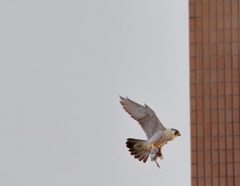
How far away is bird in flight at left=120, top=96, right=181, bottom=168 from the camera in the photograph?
54250 millimetres

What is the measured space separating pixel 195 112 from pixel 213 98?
1.47 feet

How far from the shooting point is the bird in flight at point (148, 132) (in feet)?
178

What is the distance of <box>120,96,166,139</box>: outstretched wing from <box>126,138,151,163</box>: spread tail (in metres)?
0.18

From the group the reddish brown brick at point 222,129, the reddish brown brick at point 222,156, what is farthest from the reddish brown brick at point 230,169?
the reddish brown brick at point 222,129

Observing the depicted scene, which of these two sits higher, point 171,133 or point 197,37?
point 197,37

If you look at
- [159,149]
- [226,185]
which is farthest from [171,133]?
[226,185]

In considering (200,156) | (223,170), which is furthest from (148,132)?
(200,156)

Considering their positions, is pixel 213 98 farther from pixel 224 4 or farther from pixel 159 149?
pixel 159 149

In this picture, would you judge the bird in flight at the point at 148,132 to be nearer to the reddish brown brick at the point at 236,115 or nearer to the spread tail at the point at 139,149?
the spread tail at the point at 139,149

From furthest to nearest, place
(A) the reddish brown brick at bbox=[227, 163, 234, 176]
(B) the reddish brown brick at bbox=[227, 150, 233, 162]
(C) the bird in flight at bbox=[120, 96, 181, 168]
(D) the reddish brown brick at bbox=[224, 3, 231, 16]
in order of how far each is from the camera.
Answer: (D) the reddish brown brick at bbox=[224, 3, 231, 16]
(B) the reddish brown brick at bbox=[227, 150, 233, 162]
(A) the reddish brown brick at bbox=[227, 163, 234, 176]
(C) the bird in flight at bbox=[120, 96, 181, 168]

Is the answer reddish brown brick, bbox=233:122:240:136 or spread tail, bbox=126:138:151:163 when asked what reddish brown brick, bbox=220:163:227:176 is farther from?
spread tail, bbox=126:138:151:163

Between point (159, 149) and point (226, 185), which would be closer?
point (159, 149)

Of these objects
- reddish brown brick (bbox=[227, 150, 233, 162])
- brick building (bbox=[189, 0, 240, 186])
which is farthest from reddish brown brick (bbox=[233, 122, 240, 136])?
reddish brown brick (bbox=[227, 150, 233, 162])

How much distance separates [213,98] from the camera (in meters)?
61.2
